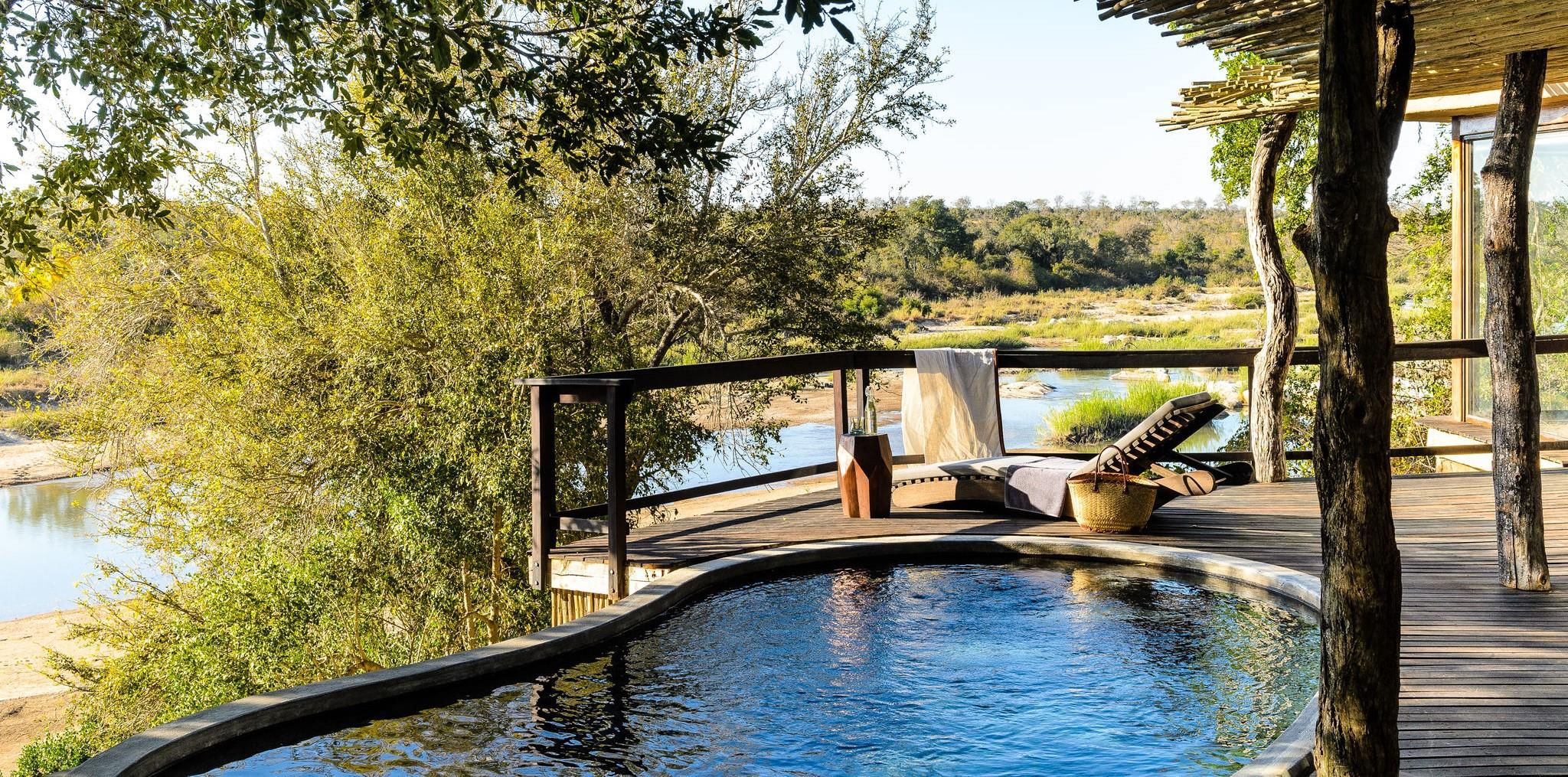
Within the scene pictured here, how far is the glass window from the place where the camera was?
9383 mm

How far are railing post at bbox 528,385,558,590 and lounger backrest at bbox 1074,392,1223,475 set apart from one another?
9.41 ft

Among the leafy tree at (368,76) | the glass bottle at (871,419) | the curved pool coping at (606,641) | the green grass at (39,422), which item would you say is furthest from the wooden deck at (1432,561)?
the green grass at (39,422)

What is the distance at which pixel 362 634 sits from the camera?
1201 cm

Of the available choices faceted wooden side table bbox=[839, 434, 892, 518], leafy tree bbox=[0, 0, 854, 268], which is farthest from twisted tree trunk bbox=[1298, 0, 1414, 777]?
faceted wooden side table bbox=[839, 434, 892, 518]

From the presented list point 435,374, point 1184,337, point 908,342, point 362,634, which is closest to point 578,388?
point 435,374

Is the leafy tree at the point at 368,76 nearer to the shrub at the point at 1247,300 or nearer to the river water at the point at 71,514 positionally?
the river water at the point at 71,514

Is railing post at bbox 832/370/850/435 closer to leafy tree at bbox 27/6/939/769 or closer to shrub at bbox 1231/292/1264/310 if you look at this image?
leafy tree at bbox 27/6/939/769

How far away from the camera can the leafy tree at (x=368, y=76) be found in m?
4.57

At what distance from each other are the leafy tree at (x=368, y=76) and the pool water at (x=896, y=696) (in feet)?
6.39

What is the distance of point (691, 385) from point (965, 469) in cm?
174

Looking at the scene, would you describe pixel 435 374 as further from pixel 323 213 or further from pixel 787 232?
pixel 787 232

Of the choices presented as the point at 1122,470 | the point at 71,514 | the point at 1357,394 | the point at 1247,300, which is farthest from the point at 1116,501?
the point at 1247,300

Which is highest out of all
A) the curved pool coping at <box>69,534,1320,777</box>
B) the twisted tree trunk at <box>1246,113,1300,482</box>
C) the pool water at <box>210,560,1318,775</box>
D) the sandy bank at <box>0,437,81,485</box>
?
the twisted tree trunk at <box>1246,113,1300,482</box>

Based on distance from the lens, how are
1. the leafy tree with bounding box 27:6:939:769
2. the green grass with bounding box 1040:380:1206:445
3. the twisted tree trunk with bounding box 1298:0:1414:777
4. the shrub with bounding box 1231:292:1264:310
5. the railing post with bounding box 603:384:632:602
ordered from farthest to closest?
the shrub with bounding box 1231:292:1264:310
the green grass with bounding box 1040:380:1206:445
the leafy tree with bounding box 27:6:939:769
the railing post with bounding box 603:384:632:602
the twisted tree trunk with bounding box 1298:0:1414:777
